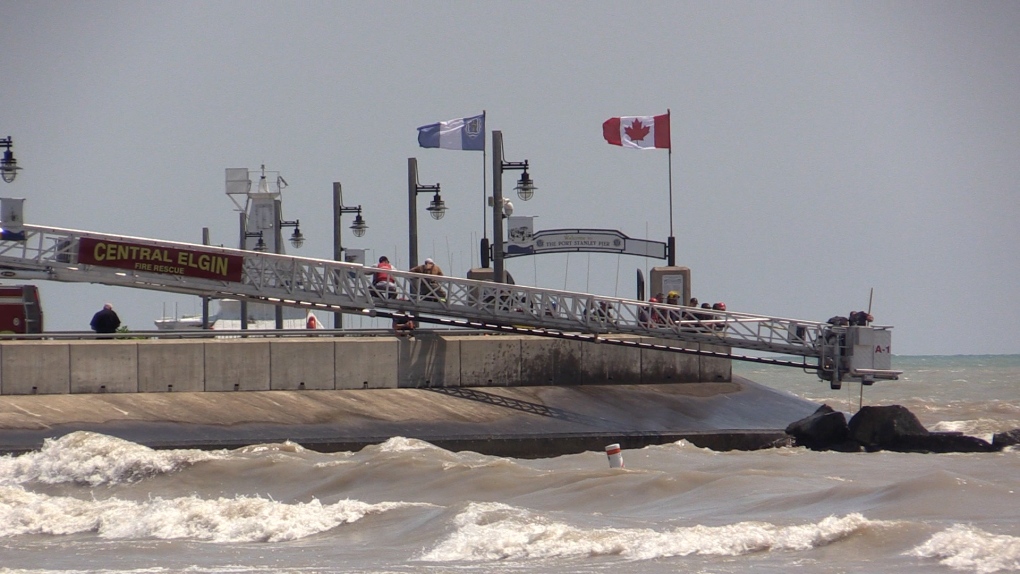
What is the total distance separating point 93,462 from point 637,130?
20098mm

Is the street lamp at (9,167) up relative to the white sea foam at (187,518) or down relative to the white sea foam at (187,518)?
up

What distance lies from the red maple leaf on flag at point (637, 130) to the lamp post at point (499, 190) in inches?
223

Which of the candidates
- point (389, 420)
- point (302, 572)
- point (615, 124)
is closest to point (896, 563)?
point (302, 572)

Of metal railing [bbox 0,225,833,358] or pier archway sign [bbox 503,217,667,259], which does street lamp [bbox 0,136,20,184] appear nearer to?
metal railing [bbox 0,225,833,358]

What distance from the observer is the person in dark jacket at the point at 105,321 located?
2825 cm

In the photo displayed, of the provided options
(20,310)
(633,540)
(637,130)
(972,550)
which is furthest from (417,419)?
(972,550)

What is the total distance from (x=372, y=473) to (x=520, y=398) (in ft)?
27.1

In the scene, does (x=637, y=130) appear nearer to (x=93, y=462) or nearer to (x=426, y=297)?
(x=426, y=297)

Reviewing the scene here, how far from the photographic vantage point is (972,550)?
1280 centimetres

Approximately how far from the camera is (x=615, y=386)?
1166 inches

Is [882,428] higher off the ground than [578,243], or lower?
lower

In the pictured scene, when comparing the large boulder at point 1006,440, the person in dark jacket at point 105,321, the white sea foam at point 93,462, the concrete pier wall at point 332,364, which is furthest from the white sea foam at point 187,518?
the large boulder at point 1006,440

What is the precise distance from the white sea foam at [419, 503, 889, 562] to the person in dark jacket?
51.7 feet

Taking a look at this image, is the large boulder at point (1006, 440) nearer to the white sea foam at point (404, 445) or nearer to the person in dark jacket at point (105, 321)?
the white sea foam at point (404, 445)
